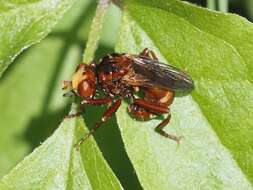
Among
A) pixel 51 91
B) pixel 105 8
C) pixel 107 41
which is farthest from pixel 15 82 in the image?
pixel 105 8

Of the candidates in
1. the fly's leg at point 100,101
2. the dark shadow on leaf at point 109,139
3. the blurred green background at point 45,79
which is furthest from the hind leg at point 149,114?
the blurred green background at point 45,79

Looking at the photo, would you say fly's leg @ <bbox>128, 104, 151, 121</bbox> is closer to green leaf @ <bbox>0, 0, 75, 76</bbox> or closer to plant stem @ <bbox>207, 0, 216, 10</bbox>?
green leaf @ <bbox>0, 0, 75, 76</bbox>

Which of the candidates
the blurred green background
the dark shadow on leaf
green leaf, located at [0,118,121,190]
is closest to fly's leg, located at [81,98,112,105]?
green leaf, located at [0,118,121,190]

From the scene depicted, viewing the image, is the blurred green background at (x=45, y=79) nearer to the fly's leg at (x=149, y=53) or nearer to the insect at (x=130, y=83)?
the insect at (x=130, y=83)

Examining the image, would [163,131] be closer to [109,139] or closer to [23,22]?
[23,22]

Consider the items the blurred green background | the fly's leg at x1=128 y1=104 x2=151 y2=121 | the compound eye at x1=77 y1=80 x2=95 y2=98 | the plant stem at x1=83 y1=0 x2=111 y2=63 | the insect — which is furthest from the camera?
the blurred green background

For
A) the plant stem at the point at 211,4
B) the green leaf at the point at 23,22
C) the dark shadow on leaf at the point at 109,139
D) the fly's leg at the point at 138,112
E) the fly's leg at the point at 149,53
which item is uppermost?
the green leaf at the point at 23,22
